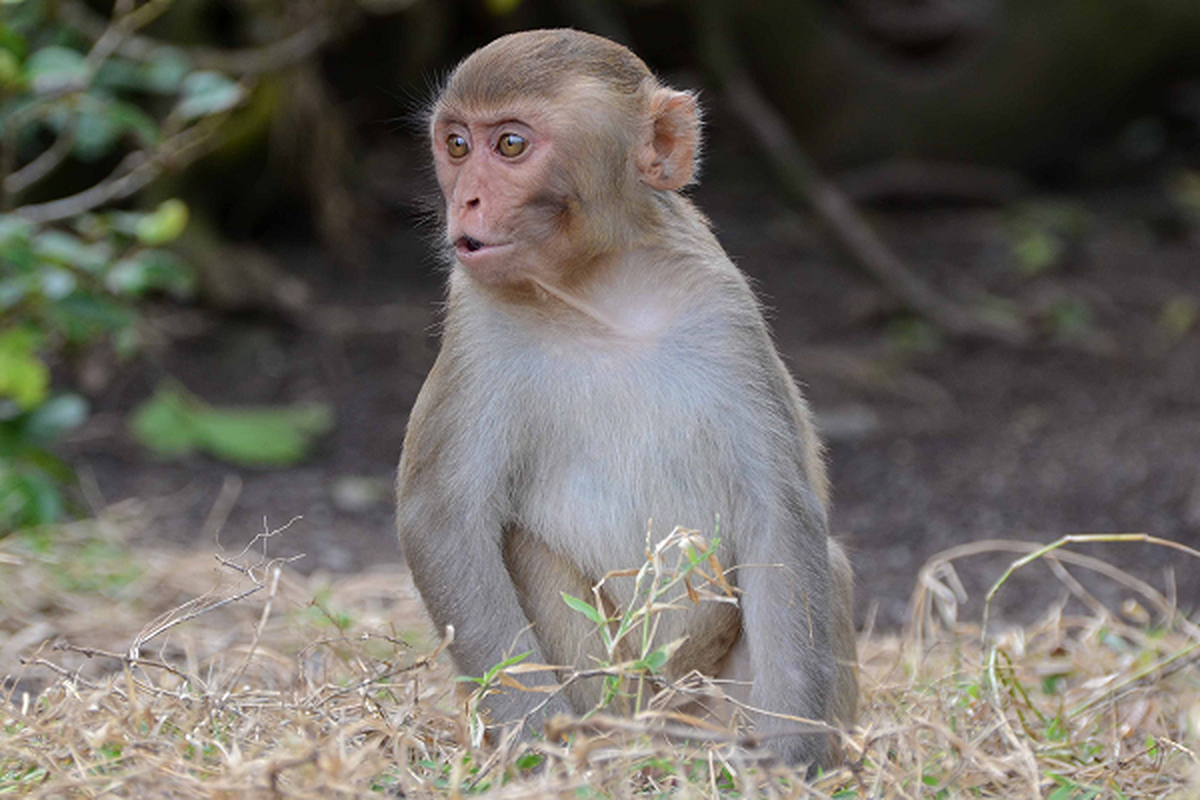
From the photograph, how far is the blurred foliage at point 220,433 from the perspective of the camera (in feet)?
25.3

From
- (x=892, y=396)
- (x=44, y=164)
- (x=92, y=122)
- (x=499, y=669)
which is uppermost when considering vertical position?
(x=92, y=122)

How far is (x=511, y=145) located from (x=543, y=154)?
0.08 m

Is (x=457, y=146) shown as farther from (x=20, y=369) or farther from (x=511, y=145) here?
(x=20, y=369)

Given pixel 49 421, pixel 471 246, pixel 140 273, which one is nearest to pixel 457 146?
pixel 471 246

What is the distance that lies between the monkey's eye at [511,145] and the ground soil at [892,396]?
307cm

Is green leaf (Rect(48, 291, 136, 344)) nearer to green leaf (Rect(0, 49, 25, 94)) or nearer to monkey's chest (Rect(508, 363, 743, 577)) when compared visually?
green leaf (Rect(0, 49, 25, 94))

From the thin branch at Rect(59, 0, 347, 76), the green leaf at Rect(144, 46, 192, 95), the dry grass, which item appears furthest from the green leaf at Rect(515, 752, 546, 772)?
the thin branch at Rect(59, 0, 347, 76)

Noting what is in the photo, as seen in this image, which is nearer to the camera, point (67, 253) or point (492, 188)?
point (492, 188)

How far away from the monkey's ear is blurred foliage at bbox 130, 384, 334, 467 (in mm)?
4413

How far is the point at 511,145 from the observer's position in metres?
3.60

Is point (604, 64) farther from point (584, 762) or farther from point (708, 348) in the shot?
point (584, 762)

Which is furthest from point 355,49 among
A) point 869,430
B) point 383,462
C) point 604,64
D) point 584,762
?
point 584,762

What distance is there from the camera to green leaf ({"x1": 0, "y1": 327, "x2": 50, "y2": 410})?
554 cm

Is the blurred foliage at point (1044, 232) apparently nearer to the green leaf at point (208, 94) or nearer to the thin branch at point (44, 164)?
the green leaf at point (208, 94)
